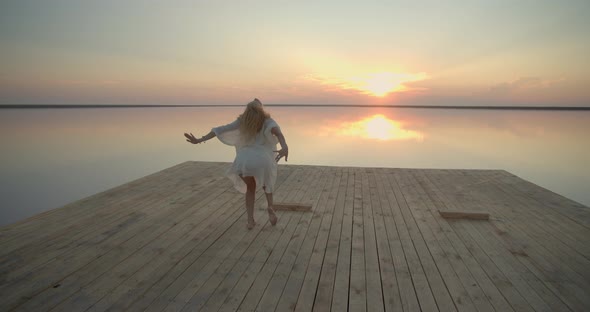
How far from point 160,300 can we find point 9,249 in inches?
86.1

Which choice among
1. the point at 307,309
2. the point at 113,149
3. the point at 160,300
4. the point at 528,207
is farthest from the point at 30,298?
the point at 113,149

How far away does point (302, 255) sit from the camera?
11.2ft

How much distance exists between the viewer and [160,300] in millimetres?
2594

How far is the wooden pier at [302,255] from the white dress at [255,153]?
0.70 meters

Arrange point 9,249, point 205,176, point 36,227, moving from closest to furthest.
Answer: point 9,249
point 36,227
point 205,176

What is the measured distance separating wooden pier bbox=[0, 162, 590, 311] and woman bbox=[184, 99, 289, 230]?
2.06ft

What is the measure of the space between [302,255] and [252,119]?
5.43ft

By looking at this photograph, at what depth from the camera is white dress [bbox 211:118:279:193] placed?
12.9 ft

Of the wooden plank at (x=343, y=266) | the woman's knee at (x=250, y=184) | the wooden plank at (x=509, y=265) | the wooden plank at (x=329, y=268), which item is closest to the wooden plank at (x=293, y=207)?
the wooden plank at (x=329, y=268)

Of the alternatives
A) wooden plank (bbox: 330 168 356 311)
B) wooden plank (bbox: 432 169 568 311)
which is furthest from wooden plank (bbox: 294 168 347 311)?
wooden plank (bbox: 432 169 568 311)

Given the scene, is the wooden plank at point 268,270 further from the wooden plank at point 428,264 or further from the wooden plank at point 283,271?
the wooden plank at point 428,264

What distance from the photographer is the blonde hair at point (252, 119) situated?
3.91 metres

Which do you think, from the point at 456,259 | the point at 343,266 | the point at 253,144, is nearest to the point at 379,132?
the point at 253,144

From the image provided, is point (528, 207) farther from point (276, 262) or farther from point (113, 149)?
point (113, 149)
